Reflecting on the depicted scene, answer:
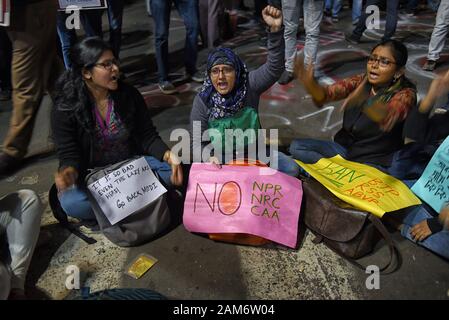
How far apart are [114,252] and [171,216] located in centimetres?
44

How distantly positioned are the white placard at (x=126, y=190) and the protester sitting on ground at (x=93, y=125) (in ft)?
0.45

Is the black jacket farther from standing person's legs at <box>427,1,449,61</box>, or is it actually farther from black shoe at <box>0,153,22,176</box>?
standing person's legs at <box>427,1,449,61</box>

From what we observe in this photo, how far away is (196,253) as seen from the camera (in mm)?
2348

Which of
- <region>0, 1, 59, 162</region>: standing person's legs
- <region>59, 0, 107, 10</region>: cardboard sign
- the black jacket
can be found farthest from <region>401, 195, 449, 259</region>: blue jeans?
<region>59, 0, 107, 10</region>: cardboard sign

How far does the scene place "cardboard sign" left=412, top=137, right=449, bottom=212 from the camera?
2229 millimetres

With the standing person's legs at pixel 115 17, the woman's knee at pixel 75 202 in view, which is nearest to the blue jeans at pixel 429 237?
the woman's knee at pixel 75 202

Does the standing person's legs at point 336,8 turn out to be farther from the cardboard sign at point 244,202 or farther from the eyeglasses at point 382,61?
the cardboard sign at point 244,202

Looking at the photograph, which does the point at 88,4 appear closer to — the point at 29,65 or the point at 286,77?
the point at 29,65

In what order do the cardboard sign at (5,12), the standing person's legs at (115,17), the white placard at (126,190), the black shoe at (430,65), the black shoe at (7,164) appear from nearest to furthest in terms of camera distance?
the white placard at (126,190)
the cardboard sign at (5,12)
the black shoe at (7,164)
the standing person's legs at (115,17)
the black shoe at (430,65)

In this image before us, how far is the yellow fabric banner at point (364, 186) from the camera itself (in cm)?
213

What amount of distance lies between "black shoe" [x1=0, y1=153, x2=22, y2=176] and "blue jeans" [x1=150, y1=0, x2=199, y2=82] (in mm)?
1888

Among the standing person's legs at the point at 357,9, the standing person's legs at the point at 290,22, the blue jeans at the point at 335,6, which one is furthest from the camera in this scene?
the blue jeans at the point at 335,6

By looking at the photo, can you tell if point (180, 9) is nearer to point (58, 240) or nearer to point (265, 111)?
point (265, 111)
